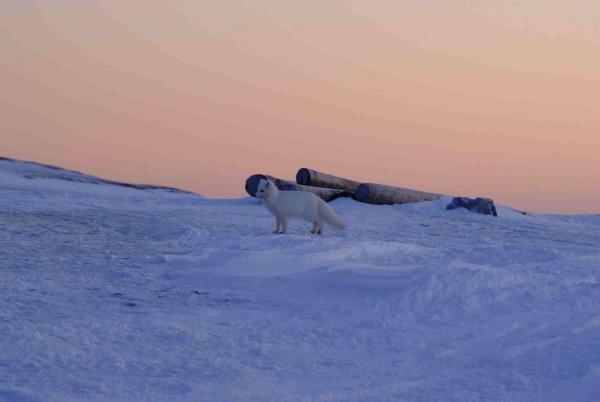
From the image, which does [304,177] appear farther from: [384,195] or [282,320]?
[282,320]

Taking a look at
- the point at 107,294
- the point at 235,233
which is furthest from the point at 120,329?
the point at 235,233

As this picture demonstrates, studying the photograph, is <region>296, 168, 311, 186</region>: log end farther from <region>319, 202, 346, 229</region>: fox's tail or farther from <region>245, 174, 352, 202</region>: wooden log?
<region>319, 202, 346, 229</region>: fox's tail

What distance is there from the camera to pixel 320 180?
59.6ft

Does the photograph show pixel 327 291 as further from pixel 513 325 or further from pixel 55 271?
pixel 55 271

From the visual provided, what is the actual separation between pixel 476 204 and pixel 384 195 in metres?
2.11

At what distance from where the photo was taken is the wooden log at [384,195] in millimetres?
16972

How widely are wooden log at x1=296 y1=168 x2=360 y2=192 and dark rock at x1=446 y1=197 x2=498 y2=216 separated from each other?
252 centimetres

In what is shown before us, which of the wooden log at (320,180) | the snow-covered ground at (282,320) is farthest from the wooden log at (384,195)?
the snow-covered ground at (282,320)

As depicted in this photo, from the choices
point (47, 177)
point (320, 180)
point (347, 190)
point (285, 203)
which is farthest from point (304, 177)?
point (47, 177)

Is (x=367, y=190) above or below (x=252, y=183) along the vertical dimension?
above

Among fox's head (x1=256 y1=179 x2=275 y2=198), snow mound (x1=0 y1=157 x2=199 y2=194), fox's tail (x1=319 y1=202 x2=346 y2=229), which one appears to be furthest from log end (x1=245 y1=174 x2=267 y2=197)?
fox's head (x1=256 y1=179 x2=275 y2=198)

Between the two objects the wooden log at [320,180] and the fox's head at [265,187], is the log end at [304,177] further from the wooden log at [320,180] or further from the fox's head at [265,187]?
the fox's head at [265,187]

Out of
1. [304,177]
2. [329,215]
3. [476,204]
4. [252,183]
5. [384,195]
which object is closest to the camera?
[329,215]

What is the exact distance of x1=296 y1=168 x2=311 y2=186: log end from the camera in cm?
1783
